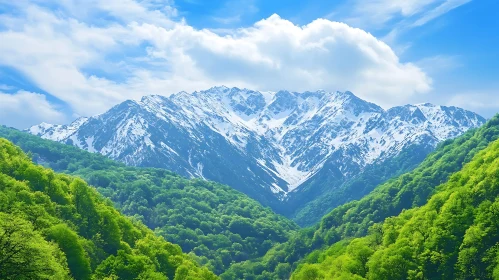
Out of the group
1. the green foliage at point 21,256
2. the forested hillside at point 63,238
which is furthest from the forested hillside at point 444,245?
the green foliage at point 21,256

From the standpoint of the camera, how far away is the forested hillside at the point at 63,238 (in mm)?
67812

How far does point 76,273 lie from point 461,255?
290 ft

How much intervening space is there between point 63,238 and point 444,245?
9265cm

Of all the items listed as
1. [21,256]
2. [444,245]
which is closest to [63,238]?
[21,256]

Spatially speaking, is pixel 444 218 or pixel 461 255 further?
A: pixel 444 218

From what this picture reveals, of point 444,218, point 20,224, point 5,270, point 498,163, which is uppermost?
point 498,163

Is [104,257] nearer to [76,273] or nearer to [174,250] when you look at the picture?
[76,273]

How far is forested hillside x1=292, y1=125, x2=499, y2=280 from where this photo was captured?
388ft

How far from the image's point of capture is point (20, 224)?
72.8 metres

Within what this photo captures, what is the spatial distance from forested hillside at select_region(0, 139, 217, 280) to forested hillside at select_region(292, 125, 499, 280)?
43064mm

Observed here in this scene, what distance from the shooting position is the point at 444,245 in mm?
127000

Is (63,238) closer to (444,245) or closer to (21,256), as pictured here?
(21,256)

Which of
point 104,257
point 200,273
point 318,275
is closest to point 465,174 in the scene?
point 318,275

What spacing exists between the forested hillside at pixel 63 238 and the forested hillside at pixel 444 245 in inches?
1695
